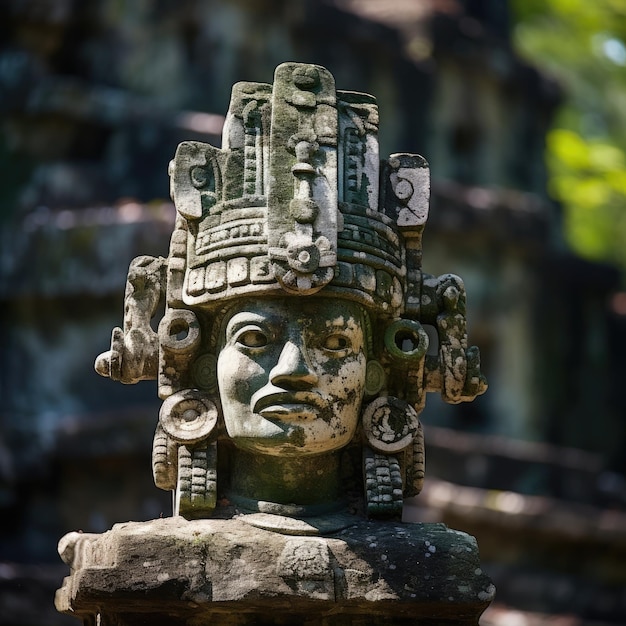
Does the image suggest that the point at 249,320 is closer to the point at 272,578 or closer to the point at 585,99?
the point at 272,578

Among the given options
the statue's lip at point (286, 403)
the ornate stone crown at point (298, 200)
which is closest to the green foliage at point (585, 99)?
the ornate stone crown at point (298, 200)

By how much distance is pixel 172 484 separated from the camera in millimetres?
6859

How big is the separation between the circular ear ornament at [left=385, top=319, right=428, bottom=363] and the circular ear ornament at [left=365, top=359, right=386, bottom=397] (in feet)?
0.36

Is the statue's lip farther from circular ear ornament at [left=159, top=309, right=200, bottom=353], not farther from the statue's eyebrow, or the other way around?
circular ear ornament at [left=159, top=309, right=200, bottom=353]

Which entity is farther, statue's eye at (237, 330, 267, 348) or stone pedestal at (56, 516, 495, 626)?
statue's eye at (237, 330, 267, 348)

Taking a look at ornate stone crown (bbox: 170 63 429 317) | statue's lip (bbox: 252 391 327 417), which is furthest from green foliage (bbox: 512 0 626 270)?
statue's lip (bbox: 252 391 327 417)

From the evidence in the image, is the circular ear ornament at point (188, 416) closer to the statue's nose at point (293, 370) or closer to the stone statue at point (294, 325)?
the stone statue at point (294, 325)

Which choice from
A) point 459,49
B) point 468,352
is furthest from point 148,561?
point 459,49

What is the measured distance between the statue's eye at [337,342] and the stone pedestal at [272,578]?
85 cm

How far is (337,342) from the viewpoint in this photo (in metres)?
6.71

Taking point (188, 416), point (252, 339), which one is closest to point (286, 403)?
point (252, 339)

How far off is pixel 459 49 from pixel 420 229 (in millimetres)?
13870

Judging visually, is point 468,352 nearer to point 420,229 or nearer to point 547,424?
point 420,229

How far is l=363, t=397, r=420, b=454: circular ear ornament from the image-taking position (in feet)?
22.4
